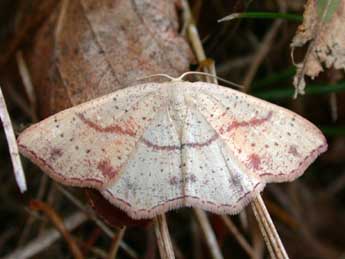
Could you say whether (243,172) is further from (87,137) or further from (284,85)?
(284,85)

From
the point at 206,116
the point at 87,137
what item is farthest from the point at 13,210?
the point at 206,116

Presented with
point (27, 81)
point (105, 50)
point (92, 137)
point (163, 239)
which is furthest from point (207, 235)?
point (27, 81)

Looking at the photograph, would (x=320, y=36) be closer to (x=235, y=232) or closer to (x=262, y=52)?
(x=262, y=52)

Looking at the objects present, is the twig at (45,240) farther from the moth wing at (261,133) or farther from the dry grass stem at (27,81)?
the moth wing at (261,133)

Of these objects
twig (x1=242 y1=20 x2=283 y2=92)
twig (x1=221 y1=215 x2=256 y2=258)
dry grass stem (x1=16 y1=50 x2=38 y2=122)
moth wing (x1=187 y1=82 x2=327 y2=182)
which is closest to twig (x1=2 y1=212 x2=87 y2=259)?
dry grass stem (x1=16 y1=50 x2=38 y2=122)

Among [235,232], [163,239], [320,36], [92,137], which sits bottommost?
A: [235,232]

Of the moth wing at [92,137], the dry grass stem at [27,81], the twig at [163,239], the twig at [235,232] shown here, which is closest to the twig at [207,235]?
the twig at [235,232]
